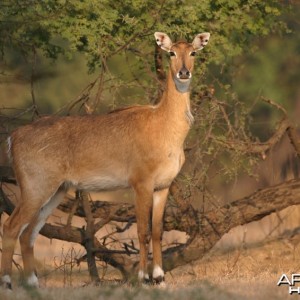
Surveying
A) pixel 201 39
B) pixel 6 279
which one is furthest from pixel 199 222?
pixel 6 279

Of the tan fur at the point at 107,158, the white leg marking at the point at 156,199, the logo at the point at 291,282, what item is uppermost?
the tan fur at the point at 107,158

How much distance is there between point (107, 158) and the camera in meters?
12.3

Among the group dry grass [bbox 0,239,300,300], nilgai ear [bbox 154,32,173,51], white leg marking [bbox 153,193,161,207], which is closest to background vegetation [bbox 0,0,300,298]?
nilgai ear [bbox 154,32,173,51]

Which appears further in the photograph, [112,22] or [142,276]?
[112,22]

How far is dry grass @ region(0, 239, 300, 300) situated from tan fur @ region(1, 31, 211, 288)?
0.86 metres

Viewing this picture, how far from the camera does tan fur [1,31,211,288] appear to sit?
1189cm

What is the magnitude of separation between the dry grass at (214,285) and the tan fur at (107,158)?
86 cm

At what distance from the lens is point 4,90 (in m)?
17.5

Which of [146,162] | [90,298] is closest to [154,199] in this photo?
[146,162]

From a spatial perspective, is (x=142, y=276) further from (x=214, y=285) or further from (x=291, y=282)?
(x=291, y=282)

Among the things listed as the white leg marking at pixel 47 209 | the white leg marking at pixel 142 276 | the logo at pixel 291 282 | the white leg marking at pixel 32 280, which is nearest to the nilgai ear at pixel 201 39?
the white leg marking at pixel 47 209

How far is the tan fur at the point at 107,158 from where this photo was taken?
1189 cm

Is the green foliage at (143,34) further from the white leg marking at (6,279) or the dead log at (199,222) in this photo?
the white leg marking at (6,279)

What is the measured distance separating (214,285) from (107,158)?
7.61 ft
